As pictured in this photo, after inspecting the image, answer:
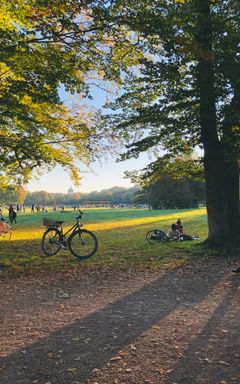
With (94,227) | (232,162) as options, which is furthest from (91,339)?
(94,227)

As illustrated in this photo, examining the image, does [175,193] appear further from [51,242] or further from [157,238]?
[51,242]

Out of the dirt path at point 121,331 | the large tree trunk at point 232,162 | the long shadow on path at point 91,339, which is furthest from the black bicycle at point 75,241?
the large tree trunk at point 232,162

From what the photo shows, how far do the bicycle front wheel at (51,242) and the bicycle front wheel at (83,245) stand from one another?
93 centimetres

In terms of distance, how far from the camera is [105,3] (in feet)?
28.2

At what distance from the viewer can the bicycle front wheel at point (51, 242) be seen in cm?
1288

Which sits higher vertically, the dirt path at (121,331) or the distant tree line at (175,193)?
the distant tree line at (175,193)

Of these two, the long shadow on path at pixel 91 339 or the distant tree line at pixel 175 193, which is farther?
the distant tree line at pixel 175 193

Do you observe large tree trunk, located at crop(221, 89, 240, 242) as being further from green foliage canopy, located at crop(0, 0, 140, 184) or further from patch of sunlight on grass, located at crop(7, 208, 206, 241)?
patch of sunlight on grass, located at crop(7, 208, 206, 241)

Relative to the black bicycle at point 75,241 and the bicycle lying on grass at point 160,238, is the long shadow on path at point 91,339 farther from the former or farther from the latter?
the bicycle lying on grass at point 160,238

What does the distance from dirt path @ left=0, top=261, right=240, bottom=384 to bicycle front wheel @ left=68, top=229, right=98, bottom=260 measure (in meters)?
2.89

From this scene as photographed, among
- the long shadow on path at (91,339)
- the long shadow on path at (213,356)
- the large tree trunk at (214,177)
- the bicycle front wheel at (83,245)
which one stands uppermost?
the large tree trunk at (214,177)

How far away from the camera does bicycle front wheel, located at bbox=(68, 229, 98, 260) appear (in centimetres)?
1211

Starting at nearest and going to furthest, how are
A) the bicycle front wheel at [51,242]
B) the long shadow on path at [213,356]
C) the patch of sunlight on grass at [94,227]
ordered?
the long shadow on path at [213,356], the bicycle front wheel at [51,242], the patch of sunlight on grass at [94,227]

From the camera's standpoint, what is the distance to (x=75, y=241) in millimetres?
12172
